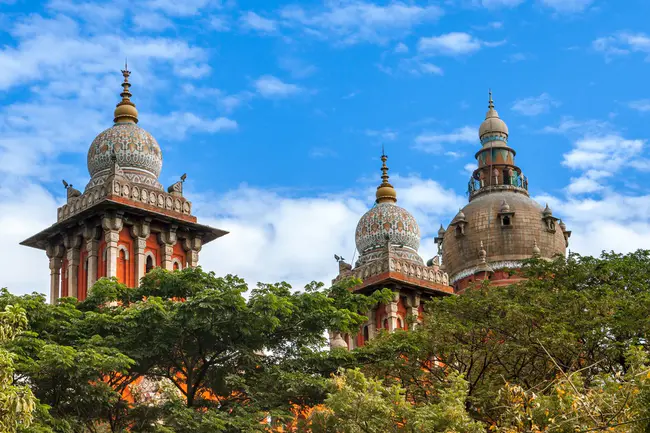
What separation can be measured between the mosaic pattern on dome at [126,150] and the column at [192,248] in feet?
10.9

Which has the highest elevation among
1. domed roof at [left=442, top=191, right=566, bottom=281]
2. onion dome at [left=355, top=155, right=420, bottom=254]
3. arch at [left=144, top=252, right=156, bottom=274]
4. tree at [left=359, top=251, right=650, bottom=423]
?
domed roof at [left=442, top=191, right=566, bottom=281]

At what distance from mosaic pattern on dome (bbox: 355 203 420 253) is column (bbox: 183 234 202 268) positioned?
12832 millimetres

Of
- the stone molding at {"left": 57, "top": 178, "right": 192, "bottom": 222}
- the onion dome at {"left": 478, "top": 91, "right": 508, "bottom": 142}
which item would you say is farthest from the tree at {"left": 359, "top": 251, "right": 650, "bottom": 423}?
the onion dome at {"left": 478, "top": 91, "right": 508, "bottom": 142}

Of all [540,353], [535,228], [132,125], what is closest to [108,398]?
[540,353]

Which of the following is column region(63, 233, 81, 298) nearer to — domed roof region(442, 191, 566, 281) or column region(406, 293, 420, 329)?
column region(406, 293, 420, 329)

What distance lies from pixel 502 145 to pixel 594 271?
40939 mm

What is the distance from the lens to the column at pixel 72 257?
47.0 m

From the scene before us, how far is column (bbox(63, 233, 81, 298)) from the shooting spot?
46969 mm

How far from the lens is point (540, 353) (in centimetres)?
3547

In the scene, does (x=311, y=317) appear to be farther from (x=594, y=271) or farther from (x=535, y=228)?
(x=535, y=228)

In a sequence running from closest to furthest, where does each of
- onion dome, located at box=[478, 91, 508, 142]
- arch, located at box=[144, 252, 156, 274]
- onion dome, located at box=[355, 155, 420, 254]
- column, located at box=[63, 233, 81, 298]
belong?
1. column, located at box=[63, 233, 81, 298]
2. arch, located at box=[144, 252, 156, 274]
3. onion dome, located at box=[355, 155, 420, 254]
4. onion dome, located at box=[478, 91, 508, 142]

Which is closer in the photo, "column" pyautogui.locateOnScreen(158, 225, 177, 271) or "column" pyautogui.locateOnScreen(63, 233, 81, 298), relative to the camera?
"column" pyautogui.locateOnScreen(63, 233, 81, 298)

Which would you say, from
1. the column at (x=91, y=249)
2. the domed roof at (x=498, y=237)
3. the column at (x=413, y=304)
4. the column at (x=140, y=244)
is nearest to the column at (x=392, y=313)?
the column at (x=413, y=304)

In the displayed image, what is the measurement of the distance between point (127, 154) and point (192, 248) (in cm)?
476
